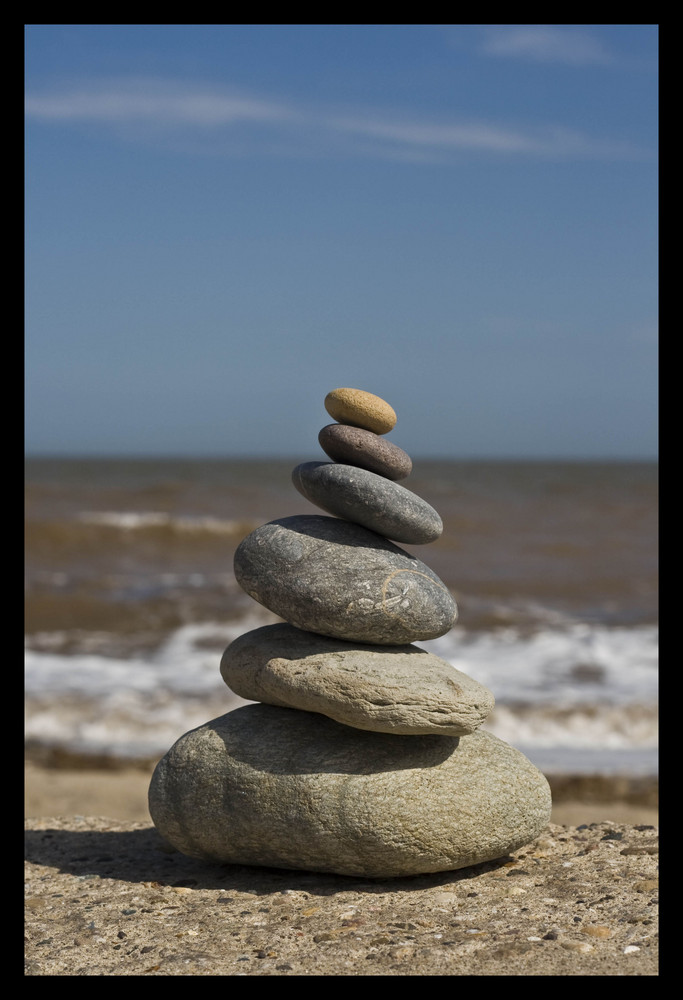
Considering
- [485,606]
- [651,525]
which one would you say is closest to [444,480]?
[651,525]

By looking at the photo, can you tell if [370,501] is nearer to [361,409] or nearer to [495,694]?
[361,409]

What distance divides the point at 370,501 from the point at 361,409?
55cm

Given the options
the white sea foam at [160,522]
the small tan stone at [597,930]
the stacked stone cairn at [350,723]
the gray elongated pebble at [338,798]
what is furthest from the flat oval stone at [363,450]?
the white sea foam at [160,522]

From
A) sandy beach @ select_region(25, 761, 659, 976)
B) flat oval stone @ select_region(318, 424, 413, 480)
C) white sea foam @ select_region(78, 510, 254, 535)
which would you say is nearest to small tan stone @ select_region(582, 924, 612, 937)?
sandy beach @ select_region(25, 761, 659, 976)

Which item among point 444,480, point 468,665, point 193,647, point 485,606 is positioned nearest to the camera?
point 468,665

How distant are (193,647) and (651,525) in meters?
17.3

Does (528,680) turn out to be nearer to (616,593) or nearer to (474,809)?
(474,809)

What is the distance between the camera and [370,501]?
4.87 m

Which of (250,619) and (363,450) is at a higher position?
(363,450)

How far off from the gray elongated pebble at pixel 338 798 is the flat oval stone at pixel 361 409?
170 centimetres

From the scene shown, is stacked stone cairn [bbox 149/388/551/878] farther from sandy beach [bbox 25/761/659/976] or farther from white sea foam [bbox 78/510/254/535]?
white sea foam [bbox 78/510/254/535]

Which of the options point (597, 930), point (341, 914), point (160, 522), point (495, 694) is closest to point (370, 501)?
point (341, 914)

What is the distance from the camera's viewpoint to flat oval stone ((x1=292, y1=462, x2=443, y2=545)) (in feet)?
16.0

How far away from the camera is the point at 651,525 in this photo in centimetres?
2516
